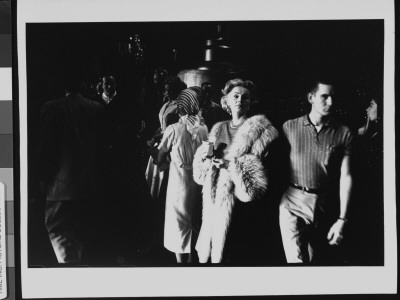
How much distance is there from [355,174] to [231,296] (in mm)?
442

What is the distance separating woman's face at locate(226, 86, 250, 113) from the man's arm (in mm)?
286

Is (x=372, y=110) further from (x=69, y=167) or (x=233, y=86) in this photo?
(x=69, y=167)

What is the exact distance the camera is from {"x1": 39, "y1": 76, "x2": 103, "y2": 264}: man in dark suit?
962 millimetres

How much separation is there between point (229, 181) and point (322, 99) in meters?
0.31

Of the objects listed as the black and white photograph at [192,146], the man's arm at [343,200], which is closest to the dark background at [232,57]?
the black and white photograph at [192,146]

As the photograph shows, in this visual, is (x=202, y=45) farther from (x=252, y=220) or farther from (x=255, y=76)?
(x=252, y=220)

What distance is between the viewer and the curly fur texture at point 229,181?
3.14ft

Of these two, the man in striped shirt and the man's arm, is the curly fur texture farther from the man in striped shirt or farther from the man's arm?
the man's arm

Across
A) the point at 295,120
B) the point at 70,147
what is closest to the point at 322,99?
the point at 295,120

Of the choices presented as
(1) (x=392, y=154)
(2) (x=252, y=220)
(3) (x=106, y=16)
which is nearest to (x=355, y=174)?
(1) (x=392, y=154)

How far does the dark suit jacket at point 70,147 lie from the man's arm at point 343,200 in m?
0.61

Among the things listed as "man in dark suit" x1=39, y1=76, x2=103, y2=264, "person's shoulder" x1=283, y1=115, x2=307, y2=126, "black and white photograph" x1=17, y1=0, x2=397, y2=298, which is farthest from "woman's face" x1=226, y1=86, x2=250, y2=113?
"man in dark suit" x1=39, y1=76, x2=103, y2=264

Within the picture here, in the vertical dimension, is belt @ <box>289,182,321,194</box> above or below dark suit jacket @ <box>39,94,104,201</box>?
below

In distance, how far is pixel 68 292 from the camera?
969mm
